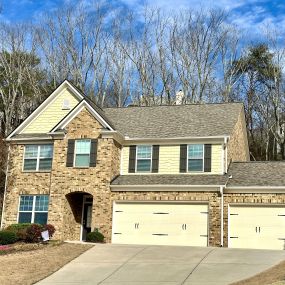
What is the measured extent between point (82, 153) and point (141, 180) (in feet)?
11.5

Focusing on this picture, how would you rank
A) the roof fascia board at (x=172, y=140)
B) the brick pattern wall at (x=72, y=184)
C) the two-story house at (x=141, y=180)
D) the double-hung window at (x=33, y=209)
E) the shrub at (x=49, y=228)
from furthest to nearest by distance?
1. the double-hung window at (x=33, y=209)
2. the roof fascia board at (x=172, y=140)
3. the brick pattern wall at (x=72, y=184)
4. the shrub at (x=49, y=228)
5. the two-story house at (x=141, y=180)

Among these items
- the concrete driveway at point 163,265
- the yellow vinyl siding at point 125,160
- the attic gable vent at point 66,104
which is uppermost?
the attic gable vent at point 66,104

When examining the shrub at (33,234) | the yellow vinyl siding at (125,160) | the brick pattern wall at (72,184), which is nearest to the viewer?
the shrub at (33,234)

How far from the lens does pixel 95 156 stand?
81.1ft

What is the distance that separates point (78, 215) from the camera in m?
25.7

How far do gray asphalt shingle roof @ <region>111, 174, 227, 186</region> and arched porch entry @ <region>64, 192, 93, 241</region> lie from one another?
242 centimetres

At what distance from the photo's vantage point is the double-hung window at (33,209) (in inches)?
984

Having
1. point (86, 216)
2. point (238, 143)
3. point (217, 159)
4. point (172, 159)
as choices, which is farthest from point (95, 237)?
point (238, 143)

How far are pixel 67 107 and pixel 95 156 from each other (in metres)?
4.42

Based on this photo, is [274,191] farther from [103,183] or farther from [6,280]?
[6,280]

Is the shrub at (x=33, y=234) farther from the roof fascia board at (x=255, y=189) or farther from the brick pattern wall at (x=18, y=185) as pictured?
the roof fascia board at (x=255, y=189)

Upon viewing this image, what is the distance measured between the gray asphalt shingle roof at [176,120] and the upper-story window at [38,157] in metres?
4.25

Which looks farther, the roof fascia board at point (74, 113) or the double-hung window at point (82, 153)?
the roof fascia board at point (74, 113)

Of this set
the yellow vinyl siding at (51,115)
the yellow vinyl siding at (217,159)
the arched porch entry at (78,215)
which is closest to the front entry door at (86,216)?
the arched porch entry at (78,215)
